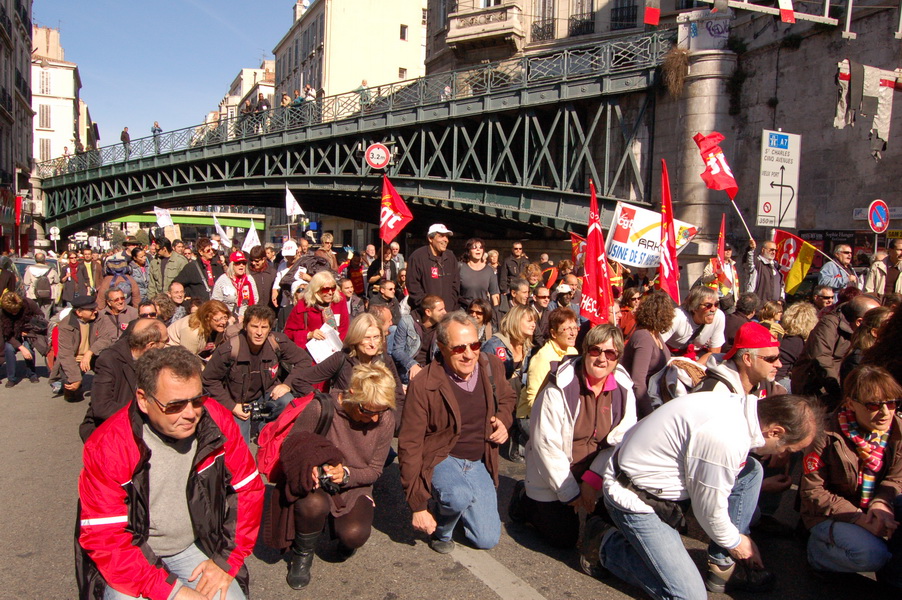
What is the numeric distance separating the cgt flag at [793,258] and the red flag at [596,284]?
4306 mm

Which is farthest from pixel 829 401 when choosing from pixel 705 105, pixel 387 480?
pixel 705 105

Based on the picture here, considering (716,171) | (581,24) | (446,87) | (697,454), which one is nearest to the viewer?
(697,454)

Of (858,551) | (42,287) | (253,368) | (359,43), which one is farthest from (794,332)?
(359,43)

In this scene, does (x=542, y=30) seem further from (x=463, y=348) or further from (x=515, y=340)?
(x=463, y=348)

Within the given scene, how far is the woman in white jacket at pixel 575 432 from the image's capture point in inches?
163

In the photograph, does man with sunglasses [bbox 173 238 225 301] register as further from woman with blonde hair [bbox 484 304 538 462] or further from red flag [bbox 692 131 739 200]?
red flag [bbox 692 131 739 200]

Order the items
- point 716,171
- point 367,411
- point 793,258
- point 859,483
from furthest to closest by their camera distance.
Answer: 1. point 716,171
2. point 793,258
3. point 367,411
4. point 859,483

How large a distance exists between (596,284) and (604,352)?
2819mm

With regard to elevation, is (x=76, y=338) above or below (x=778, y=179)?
below

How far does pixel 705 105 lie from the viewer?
17.0m

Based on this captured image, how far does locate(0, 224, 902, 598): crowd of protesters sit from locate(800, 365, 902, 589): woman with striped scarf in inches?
0.4

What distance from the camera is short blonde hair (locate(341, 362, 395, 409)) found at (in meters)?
4.02

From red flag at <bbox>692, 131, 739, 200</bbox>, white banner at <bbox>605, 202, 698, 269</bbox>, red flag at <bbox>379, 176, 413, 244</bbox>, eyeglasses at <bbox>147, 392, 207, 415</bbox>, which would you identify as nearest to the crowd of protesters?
eyeglasses at <bbox>147, 392, 207, 415</bbox>

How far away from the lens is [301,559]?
12.6ft
